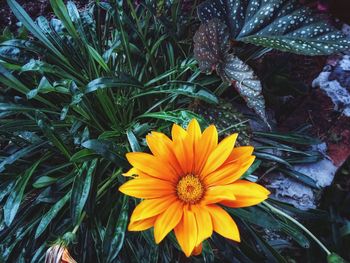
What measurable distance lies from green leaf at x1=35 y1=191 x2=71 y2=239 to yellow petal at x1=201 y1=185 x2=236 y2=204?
449 mm

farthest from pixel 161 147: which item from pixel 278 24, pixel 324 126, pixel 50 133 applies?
pixel 324 126

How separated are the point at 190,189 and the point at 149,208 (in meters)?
0.13

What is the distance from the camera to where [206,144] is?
3.49ft

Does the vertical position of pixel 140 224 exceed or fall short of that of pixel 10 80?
it falls short

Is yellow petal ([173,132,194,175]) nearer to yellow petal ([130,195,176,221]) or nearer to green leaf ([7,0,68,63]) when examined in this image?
yellow petal ([130,195,176,221])

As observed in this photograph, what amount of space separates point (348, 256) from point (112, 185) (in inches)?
32.6

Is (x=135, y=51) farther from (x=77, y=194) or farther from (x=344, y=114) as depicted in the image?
(x=344, y=114)

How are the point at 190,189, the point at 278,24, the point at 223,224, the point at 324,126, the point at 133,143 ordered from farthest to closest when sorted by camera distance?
the point at 324,126, the point at 278,24, the point at 133,143, the point at 190,189, the point at 223,224

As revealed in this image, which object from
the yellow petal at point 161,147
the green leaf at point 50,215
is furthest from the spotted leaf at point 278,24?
the green leaf at point 50,215

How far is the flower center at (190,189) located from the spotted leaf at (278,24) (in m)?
0.46

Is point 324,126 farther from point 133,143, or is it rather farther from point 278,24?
point 133,143

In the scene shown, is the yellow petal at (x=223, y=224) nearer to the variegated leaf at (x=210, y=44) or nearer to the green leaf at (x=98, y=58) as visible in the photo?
the variegated leaf at (x=210, y=44)

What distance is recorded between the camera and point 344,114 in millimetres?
1621

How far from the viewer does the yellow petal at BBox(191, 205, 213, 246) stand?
946mm
